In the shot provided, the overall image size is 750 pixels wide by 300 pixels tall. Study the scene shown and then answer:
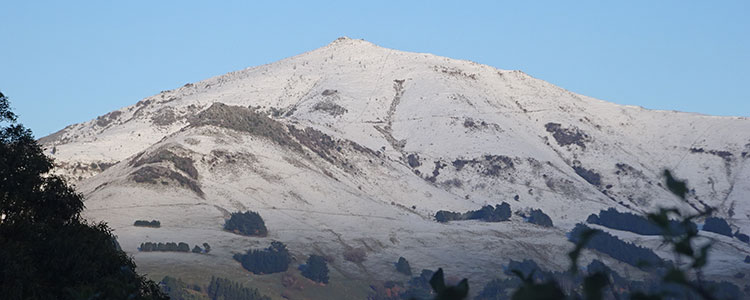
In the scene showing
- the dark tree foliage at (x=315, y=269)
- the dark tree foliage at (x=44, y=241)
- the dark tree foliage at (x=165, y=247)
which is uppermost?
the dark tree foliage at (x=165, y=247)

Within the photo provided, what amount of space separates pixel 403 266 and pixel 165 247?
130 ft

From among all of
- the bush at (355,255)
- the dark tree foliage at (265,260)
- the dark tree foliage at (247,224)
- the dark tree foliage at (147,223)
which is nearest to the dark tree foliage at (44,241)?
the dark tree foliage at (265,260)

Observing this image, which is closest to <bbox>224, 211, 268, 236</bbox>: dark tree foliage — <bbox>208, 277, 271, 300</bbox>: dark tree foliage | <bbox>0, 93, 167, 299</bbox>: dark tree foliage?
<bbox>208, 277, 271, 300</bbox>: dark tree foliage

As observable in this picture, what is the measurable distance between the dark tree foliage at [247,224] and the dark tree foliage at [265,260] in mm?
7187

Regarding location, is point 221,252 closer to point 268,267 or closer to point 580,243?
point 268,267

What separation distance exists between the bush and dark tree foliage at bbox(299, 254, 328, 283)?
371 inches

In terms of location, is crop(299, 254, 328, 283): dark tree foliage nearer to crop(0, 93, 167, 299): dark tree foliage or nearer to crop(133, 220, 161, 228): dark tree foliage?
crop(133, 220, 161, 228): dark tree foliage

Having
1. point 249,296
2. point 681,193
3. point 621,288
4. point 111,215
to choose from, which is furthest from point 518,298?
point 621,288

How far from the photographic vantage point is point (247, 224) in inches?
6639

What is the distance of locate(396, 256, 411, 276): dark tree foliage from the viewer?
166 meters

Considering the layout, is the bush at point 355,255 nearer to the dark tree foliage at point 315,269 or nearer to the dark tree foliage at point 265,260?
the dark tree foliage at point 315,269

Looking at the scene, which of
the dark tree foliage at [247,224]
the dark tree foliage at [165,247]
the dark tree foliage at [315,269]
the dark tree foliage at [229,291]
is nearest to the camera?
the dark tree foliage at [229,291]

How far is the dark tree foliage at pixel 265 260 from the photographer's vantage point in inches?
5965

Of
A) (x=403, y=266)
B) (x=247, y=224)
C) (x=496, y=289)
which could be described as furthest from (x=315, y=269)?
(x=496, y=289)
